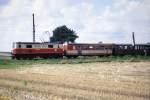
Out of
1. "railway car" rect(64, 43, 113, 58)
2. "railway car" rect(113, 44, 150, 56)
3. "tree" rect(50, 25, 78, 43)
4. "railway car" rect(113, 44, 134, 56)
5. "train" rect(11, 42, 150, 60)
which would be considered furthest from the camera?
"tree" rect(50, 25, 78, 43)

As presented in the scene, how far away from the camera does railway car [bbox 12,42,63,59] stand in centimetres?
6425

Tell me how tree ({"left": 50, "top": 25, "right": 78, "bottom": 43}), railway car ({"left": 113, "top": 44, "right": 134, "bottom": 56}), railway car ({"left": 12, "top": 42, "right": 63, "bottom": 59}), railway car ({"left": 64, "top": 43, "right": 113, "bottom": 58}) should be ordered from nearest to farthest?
railway car ({"left": 12, "top": 42, "right": 63, "bottom": 59}) < railway car ({"left": 64, "top": 43, "right": 113, "bottom": 58}) < railway car ({"left": 113, "top": 44, "right": 134, "bottom": 56}) < tree ({"left": 50, "top": 25, "right": 78, "bottom": 43})

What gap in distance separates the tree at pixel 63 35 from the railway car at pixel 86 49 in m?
39.4

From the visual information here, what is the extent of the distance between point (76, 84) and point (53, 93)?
4122 millimetres

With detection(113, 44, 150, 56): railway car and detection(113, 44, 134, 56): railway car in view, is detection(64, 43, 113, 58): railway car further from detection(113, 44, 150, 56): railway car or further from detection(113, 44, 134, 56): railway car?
detection(113, 44, 150, 56): railway car

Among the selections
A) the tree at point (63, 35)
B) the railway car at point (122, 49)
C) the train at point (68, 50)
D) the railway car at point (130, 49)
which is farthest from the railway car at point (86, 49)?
the tree at point (63, 35)

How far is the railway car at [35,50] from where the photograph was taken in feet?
211

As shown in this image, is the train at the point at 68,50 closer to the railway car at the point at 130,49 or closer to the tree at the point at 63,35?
the railway car at the point at 130,49

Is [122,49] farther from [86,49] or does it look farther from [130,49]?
[86,49]

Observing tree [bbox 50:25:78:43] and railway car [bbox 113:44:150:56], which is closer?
railway car [bbox 113:44:150:56]

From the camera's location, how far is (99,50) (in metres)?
72.4

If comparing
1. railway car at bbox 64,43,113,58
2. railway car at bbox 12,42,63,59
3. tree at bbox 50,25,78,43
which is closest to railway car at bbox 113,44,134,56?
railway car at bbox 64,43,113,58

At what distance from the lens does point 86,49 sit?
71.1 m

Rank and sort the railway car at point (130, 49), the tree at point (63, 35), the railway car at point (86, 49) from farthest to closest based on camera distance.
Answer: the tree at point (63, 35)
the railway car at point (130, 49)
the railway car at point (86, 49)
